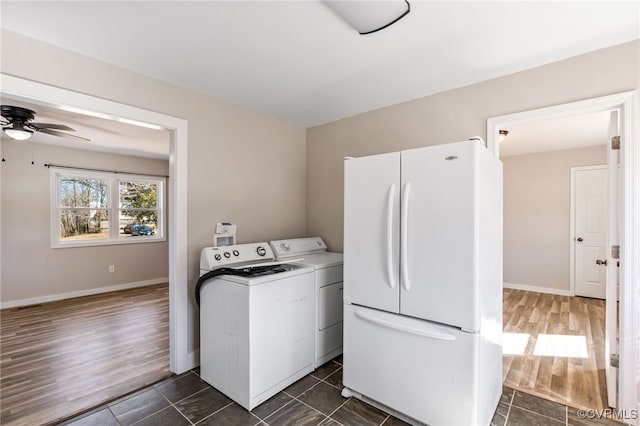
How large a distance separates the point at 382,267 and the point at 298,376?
1.21m

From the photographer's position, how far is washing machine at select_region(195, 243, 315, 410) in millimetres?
2066

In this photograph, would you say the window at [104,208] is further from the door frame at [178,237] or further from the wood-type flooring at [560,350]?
the wood-type flooring at [560,350]

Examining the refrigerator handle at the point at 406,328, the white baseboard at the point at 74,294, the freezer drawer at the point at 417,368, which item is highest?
the refrigerator handle at the point at 406,328

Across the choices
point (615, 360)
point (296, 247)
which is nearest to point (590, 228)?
point (615, 360)

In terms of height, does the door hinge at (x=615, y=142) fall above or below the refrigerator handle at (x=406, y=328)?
above

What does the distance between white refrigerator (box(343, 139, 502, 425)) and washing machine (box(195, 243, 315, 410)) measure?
0.42 meters

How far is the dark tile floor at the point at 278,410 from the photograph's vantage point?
1.93 meters

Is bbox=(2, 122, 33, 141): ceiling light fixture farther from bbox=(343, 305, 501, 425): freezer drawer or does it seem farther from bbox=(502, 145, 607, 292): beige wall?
bbox=(502, 145, 607, 292): beige wall

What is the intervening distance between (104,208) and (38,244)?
1.04 m

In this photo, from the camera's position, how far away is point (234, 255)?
2672 mm

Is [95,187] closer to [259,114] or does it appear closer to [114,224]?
[114,224]

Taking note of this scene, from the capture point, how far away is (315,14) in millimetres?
1656

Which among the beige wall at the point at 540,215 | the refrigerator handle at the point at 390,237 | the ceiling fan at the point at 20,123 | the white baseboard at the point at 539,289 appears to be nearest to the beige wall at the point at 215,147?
the ceiling fan at the point at 20,123

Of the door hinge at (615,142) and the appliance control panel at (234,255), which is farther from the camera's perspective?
the appliance control panel at (234,255)
